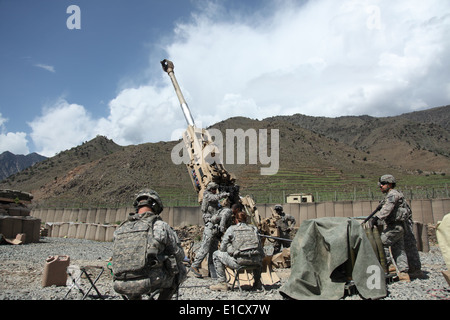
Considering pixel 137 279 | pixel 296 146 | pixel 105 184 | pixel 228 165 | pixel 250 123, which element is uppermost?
pixel 250 123

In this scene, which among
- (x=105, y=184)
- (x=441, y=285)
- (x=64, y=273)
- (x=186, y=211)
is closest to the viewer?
(x=441, y=285)

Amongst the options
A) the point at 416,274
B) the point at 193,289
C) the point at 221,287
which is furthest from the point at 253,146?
the point at 221,287

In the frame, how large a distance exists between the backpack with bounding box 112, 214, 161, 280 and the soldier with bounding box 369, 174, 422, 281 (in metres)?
4.19

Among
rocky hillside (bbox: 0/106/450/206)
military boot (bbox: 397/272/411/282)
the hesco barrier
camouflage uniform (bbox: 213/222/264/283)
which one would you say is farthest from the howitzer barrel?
rocky hillside (bbox: 0/106/450/206)

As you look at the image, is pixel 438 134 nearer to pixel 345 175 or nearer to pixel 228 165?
pixel 345 175

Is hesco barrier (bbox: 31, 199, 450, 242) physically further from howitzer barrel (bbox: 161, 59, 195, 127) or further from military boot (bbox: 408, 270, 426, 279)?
military boot (bbox: 408, 270, 426, 279)

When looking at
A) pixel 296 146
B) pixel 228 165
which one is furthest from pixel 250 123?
pixel 228 165

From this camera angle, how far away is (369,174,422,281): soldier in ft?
20.6

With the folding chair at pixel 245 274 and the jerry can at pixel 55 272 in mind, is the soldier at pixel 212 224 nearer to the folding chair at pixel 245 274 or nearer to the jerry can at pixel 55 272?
the folding chair at pixel 245 274

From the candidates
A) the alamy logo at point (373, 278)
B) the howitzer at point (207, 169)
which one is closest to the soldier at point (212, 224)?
the howitzer at point (207, 169)

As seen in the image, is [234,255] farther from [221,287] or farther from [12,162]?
[12,162]
